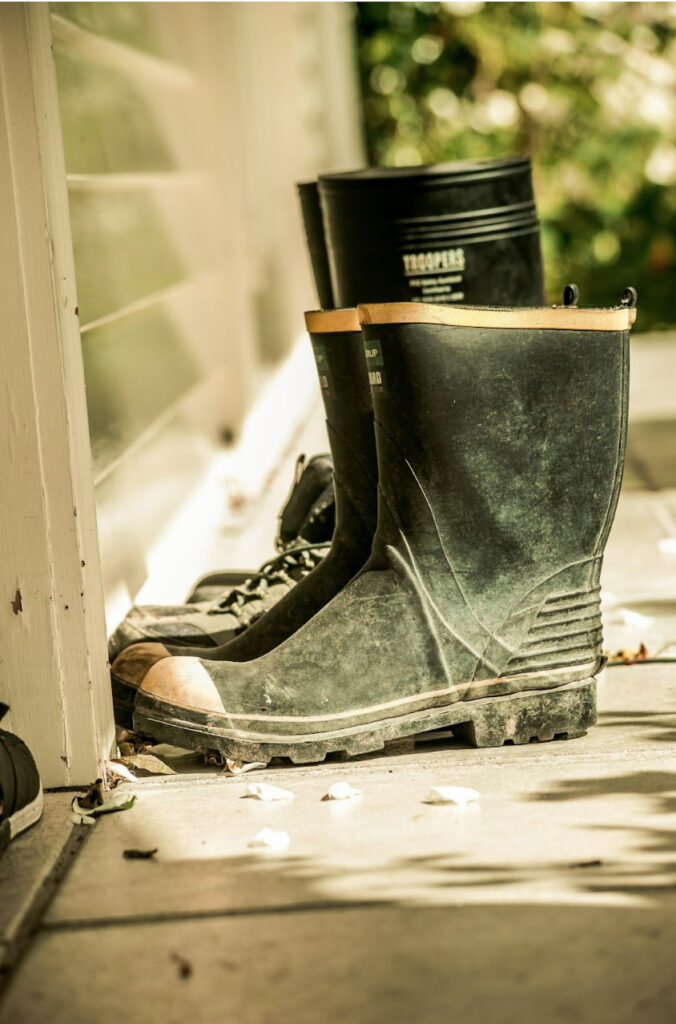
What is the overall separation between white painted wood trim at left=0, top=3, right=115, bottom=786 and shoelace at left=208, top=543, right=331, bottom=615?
0.58m

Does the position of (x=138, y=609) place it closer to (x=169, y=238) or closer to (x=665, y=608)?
(x=665, y=608)

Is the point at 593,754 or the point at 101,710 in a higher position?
the point at 101,710

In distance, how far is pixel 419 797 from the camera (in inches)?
75.2

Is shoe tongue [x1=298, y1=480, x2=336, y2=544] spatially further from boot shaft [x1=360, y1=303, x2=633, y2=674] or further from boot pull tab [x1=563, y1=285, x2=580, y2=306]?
boot pull tab [x1=563, y1=285, x2=580, y2=306]

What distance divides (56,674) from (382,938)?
74 cm

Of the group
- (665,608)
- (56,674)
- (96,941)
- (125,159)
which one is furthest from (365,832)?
(125,159)

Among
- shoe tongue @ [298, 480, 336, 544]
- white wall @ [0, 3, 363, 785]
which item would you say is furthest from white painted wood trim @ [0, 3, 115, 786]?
shoe tongue @ [298, 480, 336, 544]

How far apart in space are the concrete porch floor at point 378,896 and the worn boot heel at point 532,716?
0.03 metres

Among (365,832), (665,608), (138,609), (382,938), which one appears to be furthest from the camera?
(665,608)

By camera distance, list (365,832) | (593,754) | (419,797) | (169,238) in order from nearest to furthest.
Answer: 1. (365,832)
2. (419,797)
3. (593,754)
4. (169,238)

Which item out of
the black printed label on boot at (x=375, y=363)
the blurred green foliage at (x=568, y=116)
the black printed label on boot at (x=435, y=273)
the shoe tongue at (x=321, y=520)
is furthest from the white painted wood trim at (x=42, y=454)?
the blurred green foliage at (x=568, y=116)

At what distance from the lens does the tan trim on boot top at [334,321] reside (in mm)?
2252

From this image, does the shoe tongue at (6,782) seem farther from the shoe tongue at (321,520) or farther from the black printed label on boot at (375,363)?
the shoe tongue at (321,520)

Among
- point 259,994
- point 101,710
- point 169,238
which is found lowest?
point 259,994
